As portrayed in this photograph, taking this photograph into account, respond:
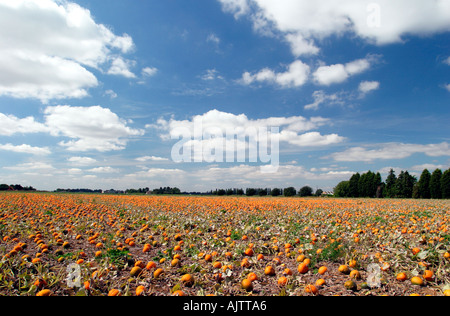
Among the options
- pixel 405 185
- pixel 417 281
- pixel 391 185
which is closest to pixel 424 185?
pixel 405 185

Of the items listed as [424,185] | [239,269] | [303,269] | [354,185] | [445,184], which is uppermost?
[445,184]

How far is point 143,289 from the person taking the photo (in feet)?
13.3

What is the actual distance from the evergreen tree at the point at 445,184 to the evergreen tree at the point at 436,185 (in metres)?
1.41

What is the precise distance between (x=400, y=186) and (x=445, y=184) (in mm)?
14072

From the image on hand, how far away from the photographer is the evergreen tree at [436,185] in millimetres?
61756

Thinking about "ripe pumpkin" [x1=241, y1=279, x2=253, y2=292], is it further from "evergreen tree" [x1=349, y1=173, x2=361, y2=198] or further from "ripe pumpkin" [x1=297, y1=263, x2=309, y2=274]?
"evergreen tree" [x1=349, y1=173, x2=361, y2=198]

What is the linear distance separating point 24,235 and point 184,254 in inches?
228

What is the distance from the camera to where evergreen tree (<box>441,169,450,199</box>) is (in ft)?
194

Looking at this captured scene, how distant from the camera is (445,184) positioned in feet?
196

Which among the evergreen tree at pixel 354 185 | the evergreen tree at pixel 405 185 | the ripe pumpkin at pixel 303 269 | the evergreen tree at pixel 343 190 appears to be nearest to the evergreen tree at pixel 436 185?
the evergreen tree at pixel 405 185

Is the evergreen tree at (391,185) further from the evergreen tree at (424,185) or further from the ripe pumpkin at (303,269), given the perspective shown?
the ripe pumpkin at (303,269)

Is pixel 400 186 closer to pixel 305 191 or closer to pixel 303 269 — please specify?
pixel 305 191

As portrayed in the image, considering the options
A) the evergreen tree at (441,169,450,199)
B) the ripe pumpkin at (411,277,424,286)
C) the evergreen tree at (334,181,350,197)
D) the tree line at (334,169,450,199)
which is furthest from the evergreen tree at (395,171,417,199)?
the ripe pumpkin at (411,277,424,286)
